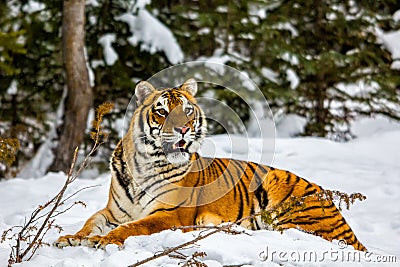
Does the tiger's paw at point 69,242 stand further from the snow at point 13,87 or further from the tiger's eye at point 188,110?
the snow at point 13,87

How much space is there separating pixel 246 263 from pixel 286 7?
923 cm

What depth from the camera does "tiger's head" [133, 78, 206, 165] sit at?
3.80 metres

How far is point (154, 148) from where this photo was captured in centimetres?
390

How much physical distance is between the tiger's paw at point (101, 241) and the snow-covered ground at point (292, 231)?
5 cm

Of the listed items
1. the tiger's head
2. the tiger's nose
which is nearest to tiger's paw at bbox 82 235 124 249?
the tiger's head

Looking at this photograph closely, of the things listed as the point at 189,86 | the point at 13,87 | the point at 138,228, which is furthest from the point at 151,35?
the point at 138,228

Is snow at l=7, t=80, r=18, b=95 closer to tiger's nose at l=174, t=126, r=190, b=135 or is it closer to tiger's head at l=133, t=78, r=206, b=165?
tiger's head at l=133, t=78, r=206, b=165

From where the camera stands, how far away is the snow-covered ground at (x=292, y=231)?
11.3 feet

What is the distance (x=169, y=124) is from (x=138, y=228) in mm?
715

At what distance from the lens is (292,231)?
159 inches

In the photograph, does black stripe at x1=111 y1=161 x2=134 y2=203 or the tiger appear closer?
the tiger

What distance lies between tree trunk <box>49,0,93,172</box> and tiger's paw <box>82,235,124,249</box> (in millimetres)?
5290

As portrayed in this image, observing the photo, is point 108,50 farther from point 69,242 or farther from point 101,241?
point 101,241

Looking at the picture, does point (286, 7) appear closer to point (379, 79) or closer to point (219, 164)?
point (379, 79)
